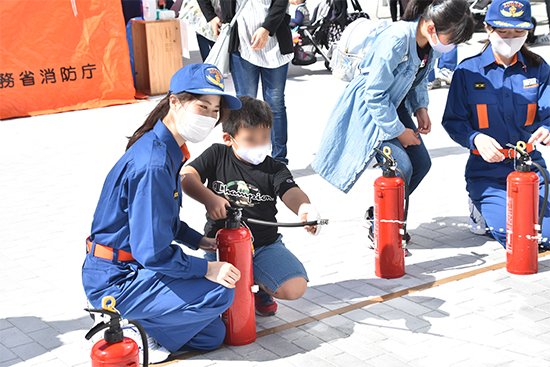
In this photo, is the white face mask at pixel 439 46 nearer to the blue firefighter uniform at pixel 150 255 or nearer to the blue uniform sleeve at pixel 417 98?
the blue uniform sleeve at pixel 417 98

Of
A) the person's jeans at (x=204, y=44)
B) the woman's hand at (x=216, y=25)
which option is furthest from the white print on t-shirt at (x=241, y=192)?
the person's jeans at (x=204, y=44)

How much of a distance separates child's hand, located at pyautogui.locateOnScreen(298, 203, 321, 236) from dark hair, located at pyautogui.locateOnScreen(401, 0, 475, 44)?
1.37 m

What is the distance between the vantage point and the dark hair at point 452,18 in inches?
211

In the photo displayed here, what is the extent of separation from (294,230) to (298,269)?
5.29 ft

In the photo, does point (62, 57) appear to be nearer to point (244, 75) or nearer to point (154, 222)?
point (244, 75)

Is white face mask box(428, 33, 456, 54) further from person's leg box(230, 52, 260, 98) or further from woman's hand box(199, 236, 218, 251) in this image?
person's leg box(230, 52, 260, 98)

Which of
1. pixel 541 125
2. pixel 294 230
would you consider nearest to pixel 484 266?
pixel 541 125

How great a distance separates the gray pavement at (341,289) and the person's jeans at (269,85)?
0.44m

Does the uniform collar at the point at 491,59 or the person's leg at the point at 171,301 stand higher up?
the uniform collar at the point at 491,59

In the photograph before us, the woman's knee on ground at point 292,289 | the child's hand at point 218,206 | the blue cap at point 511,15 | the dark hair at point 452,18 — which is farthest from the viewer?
the blue cap at point 511,15

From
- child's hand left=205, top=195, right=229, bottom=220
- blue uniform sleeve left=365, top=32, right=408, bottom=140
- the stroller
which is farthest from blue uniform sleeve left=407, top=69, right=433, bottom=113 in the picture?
the stroller

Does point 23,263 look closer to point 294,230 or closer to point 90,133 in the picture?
point 294,230

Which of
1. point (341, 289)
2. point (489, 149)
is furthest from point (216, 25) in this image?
point (341, 289)

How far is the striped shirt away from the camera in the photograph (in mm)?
7340
